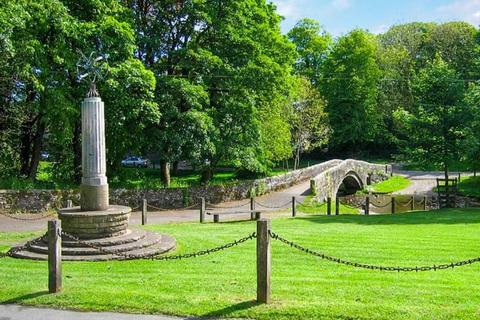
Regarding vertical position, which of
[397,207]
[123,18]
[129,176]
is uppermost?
[123,18]

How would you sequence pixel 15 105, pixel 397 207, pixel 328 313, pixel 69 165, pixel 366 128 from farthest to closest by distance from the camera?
1. pixel 366 128
2. pixel 397 207
3. pixel 69 165
4. pixel 15 105
5. pixel 328 313

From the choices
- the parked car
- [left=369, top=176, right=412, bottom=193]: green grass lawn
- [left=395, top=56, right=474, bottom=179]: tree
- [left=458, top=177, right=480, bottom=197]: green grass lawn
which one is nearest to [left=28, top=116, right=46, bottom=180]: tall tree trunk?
[left=395, top=56, right=474, bottom=179]: tree

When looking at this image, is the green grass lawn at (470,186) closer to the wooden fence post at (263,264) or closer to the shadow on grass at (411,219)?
the shadow on grass at (411,219)

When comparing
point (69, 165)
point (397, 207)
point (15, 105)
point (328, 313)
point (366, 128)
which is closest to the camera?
point (328, 313)

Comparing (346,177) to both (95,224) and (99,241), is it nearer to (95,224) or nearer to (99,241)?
(95,224)

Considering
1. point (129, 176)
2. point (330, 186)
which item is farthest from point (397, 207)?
point (129, 176)

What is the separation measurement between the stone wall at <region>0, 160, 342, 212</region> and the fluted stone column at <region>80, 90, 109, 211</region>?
36.0 feet

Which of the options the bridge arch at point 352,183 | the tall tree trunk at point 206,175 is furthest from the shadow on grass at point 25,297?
→ the bridge arch at point 352,183

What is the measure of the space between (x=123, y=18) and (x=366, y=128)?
41.5m

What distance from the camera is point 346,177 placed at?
44969 millimetres

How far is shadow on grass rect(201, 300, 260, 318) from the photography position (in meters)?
7.32

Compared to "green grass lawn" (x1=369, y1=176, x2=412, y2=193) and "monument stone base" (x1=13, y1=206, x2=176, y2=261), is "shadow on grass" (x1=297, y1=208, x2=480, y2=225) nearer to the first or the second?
"monument stone base" (x1=13, y1=206, x2=176, y2=261)

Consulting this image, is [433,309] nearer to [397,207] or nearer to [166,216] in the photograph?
[166,216]

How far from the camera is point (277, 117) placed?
39781 millimetres
